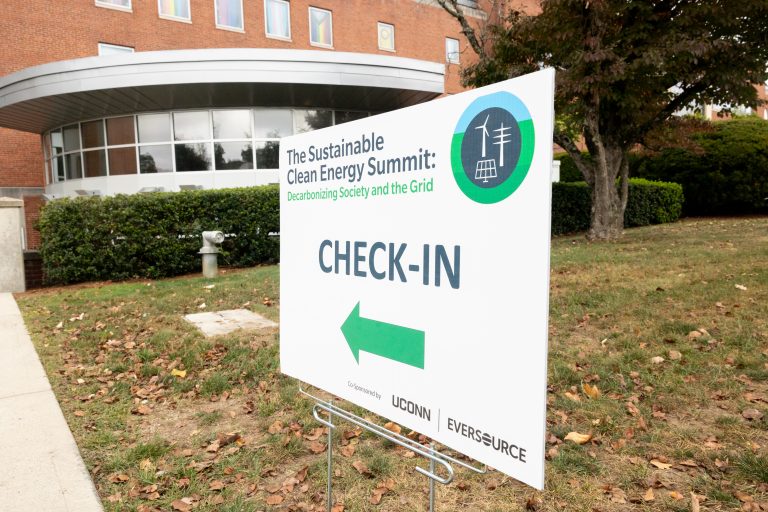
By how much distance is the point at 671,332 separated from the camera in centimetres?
515

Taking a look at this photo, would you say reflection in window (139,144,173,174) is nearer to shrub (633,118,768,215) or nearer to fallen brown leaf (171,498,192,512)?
fallen brown leaf (171,498,192,512)

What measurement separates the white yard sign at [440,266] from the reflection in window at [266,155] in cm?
1563

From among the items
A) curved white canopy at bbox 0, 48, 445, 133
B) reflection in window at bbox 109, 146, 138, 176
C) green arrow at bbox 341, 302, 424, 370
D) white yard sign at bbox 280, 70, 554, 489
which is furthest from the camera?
reflection in window at bbox 109, 146, 138, 176

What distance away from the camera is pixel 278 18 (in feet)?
82.3

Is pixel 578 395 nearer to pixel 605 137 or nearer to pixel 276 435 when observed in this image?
pixel 276 435

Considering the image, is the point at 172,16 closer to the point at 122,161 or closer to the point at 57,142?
the point at 57,142

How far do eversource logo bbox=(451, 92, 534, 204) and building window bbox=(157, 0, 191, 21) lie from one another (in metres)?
24.1

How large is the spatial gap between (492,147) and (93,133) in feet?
64.9

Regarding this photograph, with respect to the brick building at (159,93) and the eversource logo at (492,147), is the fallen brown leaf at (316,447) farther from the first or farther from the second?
the brick building at (159,93)

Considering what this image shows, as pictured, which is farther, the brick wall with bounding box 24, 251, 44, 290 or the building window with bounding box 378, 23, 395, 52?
the building window with bounding box 378, 23, 395, 52

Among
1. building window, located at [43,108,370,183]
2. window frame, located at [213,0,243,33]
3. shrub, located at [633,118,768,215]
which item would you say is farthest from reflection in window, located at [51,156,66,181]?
shrub, located at [633,118,768,215]

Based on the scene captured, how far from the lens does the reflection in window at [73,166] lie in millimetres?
18938

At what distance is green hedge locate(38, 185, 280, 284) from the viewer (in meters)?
10.8

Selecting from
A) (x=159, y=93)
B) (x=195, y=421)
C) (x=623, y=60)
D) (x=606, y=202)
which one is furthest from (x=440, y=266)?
(x=159, y=93)
